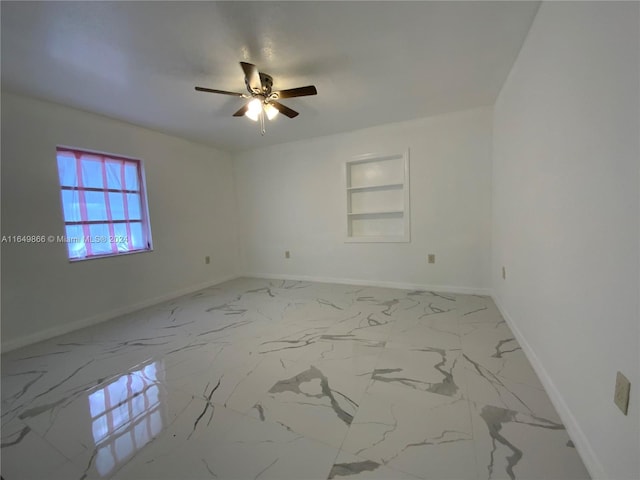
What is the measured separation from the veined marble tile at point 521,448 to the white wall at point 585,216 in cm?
7

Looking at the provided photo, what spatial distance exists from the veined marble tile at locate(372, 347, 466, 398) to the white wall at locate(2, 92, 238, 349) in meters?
3.12

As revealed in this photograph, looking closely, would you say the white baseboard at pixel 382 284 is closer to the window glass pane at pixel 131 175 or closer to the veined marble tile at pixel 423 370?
the veined marble tile at pixel 423 370

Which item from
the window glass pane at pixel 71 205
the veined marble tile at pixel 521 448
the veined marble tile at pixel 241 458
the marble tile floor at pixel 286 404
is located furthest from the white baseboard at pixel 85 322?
the veined marble tile at pixel 521 448

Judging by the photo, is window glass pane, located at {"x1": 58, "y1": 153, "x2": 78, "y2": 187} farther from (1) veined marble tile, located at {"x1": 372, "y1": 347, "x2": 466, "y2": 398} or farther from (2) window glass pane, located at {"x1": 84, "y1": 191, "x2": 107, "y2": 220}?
(1) veined marble tile, located at {"x1": 372, "y1": 347, "x2": 466, "y2": 398}

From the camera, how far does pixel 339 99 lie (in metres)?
2.69

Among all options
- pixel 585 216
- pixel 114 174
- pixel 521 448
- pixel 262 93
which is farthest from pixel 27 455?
pixel 114 174

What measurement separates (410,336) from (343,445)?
4.09 feet

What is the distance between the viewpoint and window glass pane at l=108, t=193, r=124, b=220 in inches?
123

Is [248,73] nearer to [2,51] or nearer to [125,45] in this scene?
[125,45]

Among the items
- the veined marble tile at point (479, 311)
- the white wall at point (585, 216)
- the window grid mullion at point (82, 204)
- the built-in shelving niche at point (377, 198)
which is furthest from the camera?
the built-in shelving niche at point (377, 198)

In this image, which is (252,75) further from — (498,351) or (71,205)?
(498,351)

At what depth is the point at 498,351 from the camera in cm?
195

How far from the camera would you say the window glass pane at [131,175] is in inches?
129

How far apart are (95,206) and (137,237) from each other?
59cm
